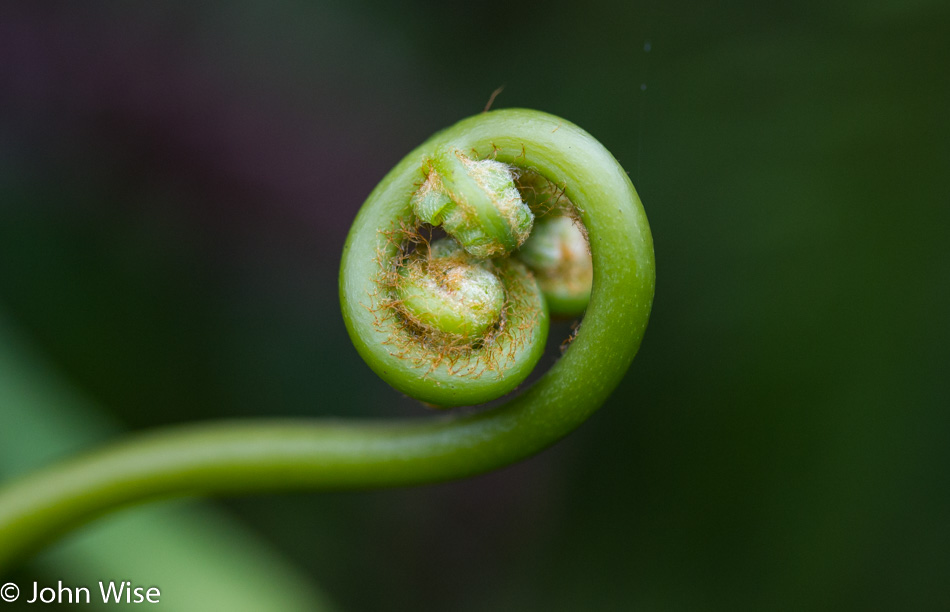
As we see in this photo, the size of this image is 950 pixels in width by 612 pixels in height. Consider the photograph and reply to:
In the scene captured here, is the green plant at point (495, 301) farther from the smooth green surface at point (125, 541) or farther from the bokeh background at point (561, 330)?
the smooth green surface at point (125, 541)

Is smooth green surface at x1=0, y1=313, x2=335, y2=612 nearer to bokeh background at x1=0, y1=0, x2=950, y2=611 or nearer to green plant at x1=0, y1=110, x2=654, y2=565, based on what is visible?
bokeh background at x1=0, y1=0, x2=950, y2=611

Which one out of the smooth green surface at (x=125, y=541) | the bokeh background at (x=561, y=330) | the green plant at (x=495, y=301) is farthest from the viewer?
the bokeh background at (x=561, y=330)

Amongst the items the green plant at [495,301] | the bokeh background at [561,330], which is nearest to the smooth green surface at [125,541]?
the bokeh background at [561,330]

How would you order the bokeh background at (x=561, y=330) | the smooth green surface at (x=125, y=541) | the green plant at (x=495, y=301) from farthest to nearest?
the bokeh background at (x=561, y=330) < the smooth green surface at (x=125, y=541) < the green plant at (x=495, y=301)

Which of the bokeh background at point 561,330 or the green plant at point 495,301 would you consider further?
the bokeh background at point 561,330

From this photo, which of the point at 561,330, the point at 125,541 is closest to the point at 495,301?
the point at 125,541

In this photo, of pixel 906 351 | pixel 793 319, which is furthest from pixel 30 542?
pixel 906 351

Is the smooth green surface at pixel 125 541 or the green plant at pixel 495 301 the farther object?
the smooth green surface at pixel 125 541

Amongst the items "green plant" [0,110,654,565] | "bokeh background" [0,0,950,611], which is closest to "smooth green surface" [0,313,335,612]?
"bokeh background" [0,0,950,611]
